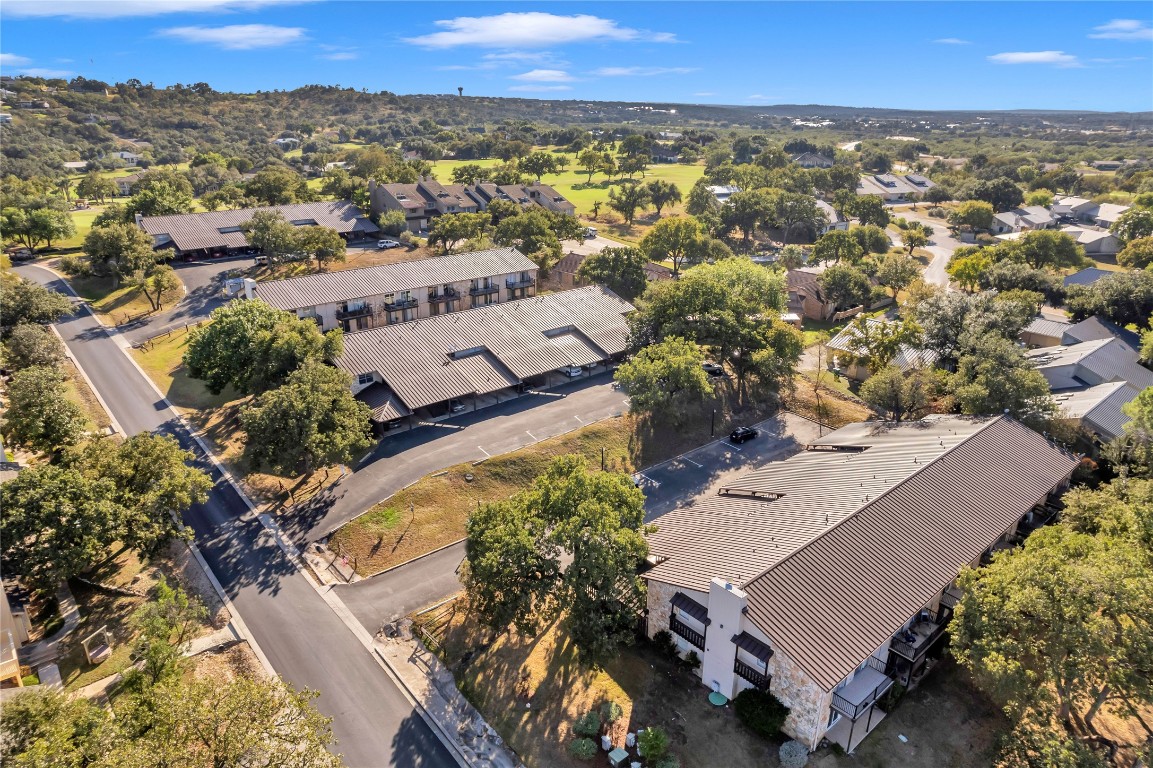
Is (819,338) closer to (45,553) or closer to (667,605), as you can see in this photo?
(667,605)

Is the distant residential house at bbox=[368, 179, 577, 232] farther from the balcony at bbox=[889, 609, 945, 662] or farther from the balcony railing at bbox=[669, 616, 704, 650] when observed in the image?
the balcony at bbox=[889, 609, 945, 662]

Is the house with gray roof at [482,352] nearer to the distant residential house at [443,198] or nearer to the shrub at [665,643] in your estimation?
the shrub at [665,643]

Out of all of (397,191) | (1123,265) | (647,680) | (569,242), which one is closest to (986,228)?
(1123,265)

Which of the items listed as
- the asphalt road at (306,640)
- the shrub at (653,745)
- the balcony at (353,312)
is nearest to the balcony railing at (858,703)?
the shrub at (653,745)

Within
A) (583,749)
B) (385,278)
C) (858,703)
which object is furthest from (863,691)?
(385,278)

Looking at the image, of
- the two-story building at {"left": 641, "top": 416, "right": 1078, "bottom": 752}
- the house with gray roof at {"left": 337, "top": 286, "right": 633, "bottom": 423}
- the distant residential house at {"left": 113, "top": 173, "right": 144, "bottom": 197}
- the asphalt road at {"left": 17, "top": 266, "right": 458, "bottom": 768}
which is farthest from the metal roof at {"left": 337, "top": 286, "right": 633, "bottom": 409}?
the distant residential house at {"left": 113, "top": 173, "right": 144, "bottom": 197}
